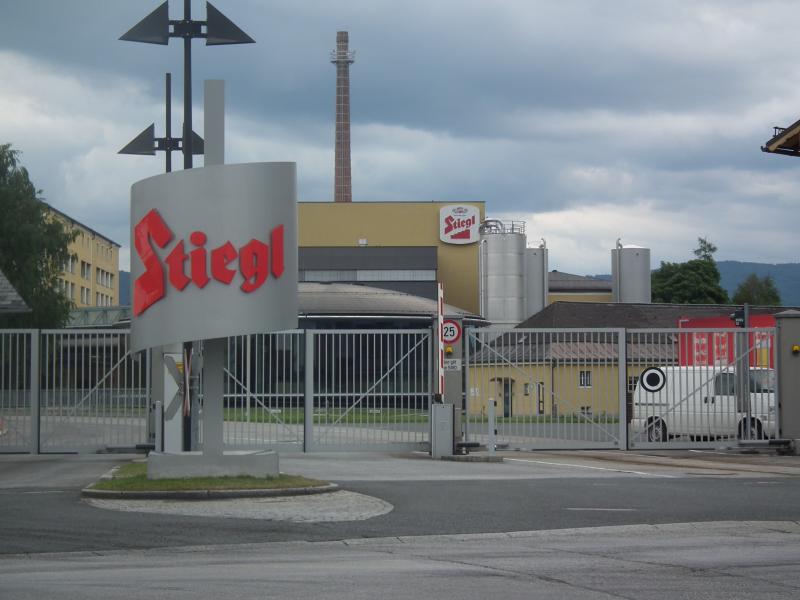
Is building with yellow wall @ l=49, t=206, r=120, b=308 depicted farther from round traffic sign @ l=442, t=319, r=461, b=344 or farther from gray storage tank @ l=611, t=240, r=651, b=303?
round traffic sign @ l=442, t=319, r=461, b=344

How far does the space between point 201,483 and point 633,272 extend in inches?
2895

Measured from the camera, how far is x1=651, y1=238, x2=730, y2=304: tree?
105750mm

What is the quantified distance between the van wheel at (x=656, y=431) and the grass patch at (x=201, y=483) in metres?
11.5

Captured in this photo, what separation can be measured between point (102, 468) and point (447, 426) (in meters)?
6.58

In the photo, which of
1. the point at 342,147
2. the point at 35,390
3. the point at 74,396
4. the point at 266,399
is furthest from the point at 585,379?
the point at 342,147

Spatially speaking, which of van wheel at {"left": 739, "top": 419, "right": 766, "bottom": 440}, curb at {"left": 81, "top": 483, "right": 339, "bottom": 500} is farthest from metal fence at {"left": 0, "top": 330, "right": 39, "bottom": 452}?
van wheel at {"left": 739, "top": 419, "right": 766, "bottom": 440}

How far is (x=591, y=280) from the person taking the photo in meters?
108

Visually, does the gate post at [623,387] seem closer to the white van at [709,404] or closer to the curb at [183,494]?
the white van at [709,404]

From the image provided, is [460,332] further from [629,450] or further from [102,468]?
[102,468]

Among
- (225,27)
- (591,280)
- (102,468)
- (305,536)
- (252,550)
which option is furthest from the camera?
(591,280)

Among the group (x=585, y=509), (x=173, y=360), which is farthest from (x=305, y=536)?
(x=173, y=360)

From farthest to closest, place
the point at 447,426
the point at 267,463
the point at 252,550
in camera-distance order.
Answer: the point at 447,426 < the point at 267,463 < the point at 252,550

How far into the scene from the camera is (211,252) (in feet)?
50.7

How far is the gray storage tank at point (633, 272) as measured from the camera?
8606cm
